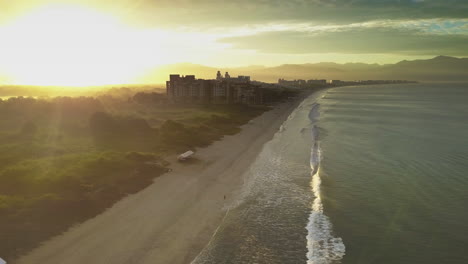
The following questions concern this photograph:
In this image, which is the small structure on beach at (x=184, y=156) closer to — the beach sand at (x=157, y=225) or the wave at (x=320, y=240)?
the beach sand at (x=157, y=225)

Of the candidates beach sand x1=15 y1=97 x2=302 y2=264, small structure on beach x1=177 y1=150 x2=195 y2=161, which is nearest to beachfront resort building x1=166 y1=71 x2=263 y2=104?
small structure on beach x1=177 y1=150 x2=195 y2=161

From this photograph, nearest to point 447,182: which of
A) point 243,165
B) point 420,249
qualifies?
point 420,249

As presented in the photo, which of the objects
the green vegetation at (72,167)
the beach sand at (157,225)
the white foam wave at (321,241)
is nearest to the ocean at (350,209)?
the white foam wave at (321,241)

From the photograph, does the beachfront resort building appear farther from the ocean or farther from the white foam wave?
the white foam wave

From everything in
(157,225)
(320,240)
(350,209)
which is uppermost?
(157,225)

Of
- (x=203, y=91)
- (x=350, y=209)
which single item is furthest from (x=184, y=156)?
(x=203, y=91)

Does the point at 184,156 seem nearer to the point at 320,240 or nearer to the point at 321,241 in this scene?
the point at 320,240
